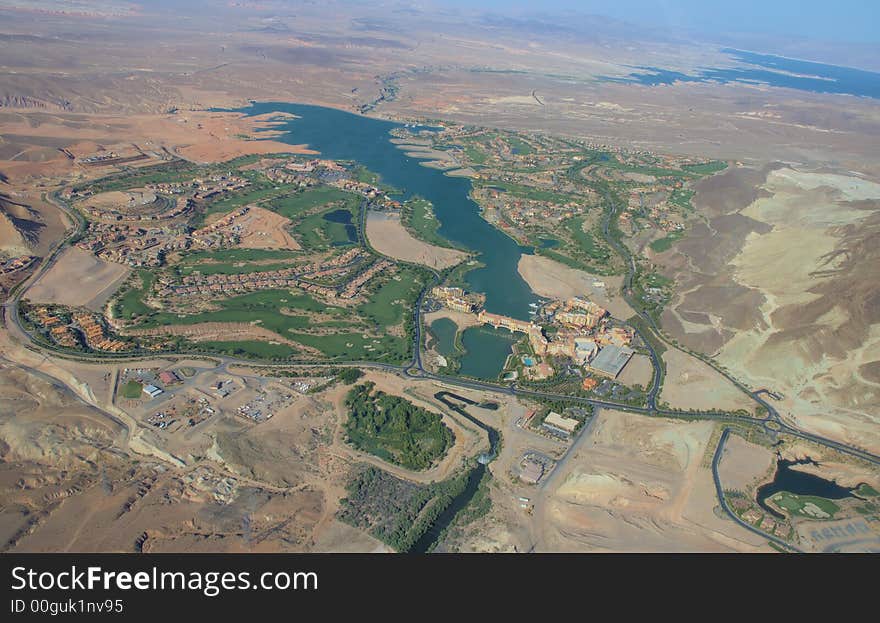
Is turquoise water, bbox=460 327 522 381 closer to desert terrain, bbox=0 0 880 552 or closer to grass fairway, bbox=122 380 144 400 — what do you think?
desert terrain, bbox=0 0 880 552

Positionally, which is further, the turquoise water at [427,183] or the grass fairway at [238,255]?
the grass fairway at [238,255]

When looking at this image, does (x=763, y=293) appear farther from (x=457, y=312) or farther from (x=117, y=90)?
(x=117, y=90)

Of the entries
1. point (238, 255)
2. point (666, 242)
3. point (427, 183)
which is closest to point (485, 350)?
point (238, 255)

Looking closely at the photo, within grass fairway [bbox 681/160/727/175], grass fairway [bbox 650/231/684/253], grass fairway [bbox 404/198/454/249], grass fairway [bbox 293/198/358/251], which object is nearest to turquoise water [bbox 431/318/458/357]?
grass fairway [bbox 404/198/454/249]

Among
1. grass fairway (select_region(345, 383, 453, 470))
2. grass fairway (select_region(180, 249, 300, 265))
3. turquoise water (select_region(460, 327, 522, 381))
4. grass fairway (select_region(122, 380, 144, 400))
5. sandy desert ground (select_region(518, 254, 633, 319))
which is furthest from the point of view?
grass fairway (select_region(180, 249, 300, 265))

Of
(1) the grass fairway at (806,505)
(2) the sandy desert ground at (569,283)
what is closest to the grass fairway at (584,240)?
(2) the sandy desert ground at (569,283)

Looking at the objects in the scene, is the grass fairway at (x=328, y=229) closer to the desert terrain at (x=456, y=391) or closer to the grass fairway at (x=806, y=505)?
the desert terrain at (x=456, y=391)

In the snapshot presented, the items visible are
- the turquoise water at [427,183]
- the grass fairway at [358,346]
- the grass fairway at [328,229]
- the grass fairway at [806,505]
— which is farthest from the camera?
the grass fairway at [328,229]
